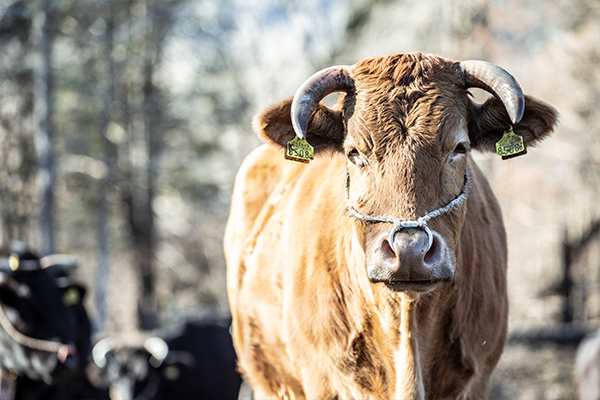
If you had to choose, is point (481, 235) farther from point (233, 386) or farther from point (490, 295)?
point (233, 386)

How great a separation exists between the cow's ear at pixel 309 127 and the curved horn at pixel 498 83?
0.65 meters

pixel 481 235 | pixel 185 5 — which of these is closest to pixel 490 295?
pixel 481 235

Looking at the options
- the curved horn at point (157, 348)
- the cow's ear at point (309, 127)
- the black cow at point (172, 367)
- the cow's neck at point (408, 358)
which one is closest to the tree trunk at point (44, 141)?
the black cow at point (172, 367)

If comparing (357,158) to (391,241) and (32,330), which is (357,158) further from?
(32,330)

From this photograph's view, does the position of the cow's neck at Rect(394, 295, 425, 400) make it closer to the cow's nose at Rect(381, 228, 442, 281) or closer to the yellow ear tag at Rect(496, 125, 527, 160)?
the cow's nose at Rect(381, 228, 442, 281)

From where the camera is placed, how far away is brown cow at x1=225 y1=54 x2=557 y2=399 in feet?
7.82

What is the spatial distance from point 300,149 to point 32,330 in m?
4.25

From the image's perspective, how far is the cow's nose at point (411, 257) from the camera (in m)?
2.21

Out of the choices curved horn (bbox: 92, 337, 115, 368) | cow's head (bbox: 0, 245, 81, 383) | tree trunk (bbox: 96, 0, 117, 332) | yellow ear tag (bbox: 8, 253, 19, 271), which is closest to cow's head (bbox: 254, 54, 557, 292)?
cow's head (bbox: 0, 245, 81, 383)

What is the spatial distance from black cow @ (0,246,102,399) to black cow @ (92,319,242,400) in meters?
2.22

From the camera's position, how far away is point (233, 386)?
902 centimetres

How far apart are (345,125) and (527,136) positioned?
2.98ft

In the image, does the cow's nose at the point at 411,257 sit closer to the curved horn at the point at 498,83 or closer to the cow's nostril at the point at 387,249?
the cow's nostril at the point at 387,249

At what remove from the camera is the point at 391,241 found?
7.41 ft
